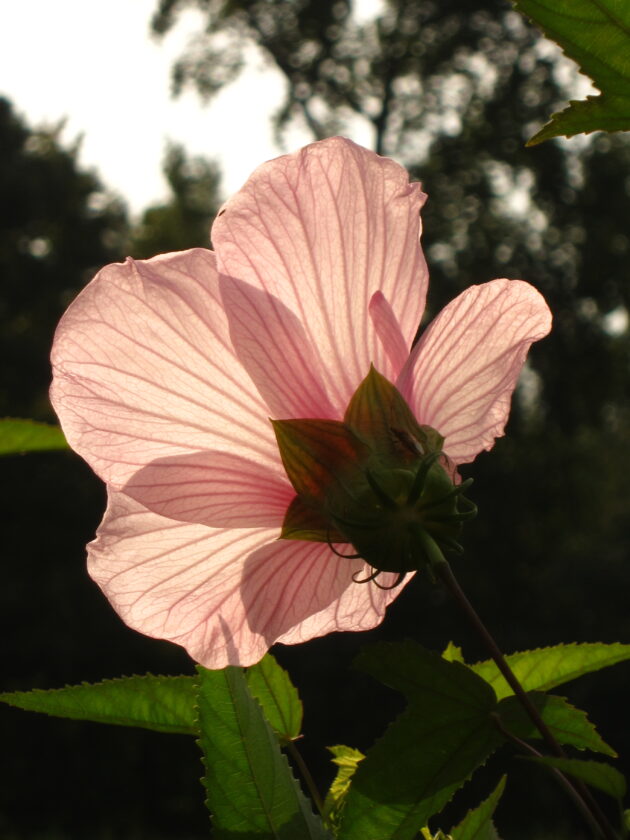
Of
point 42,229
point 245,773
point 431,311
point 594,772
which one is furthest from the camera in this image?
point 42,229

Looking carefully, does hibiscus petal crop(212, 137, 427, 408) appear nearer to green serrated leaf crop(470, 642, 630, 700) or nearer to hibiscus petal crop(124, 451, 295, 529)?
hibiscus petal crop(124, 451, 295, 529)

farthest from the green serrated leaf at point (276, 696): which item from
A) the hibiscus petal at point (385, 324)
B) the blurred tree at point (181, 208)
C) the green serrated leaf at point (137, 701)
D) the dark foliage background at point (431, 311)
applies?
the blurred tree at point (181, 208)

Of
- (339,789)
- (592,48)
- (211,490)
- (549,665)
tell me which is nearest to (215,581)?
(211,490)

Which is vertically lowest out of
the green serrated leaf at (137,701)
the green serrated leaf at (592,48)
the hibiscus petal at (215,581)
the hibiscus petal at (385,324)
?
the green serrated leaf at (137,701)

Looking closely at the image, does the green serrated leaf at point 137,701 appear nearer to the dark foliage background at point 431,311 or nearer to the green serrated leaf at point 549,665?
the green serrated leaf at point 549,665

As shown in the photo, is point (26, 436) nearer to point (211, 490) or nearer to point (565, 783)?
point (211, 490)

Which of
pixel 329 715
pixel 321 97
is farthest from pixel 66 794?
pixel 321 97

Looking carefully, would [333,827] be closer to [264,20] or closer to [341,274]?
[341,274]

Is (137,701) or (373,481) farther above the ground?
(373,481)
